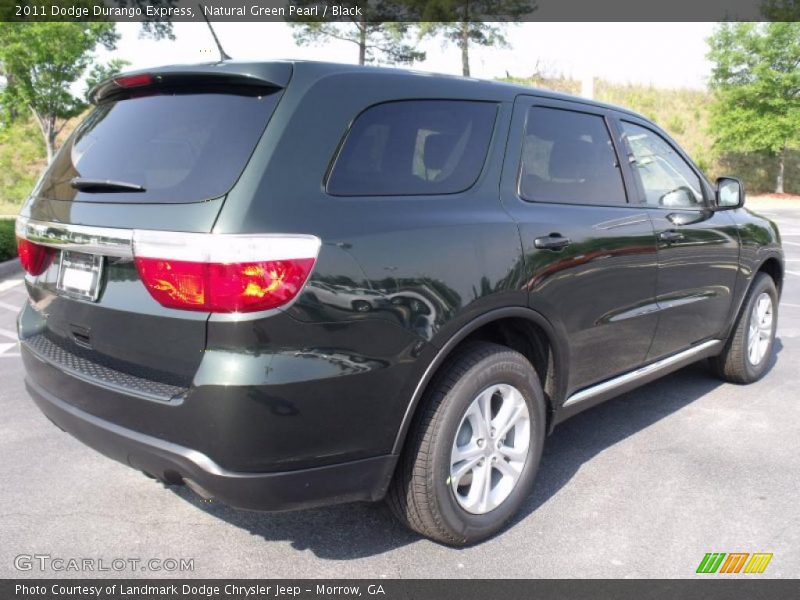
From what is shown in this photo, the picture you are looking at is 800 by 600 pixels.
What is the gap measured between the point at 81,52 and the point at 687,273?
19798mm

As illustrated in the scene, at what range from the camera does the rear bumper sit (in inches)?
84.9

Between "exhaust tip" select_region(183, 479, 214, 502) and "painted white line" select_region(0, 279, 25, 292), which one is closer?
"exhaust tip" select_region(183, 479, 214, 502)

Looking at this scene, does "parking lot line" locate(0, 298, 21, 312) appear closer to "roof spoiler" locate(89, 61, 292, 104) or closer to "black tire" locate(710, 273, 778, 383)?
"roof spoiler" locate(89, 61, 292, 104)

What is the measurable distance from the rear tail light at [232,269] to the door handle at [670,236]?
2272mm

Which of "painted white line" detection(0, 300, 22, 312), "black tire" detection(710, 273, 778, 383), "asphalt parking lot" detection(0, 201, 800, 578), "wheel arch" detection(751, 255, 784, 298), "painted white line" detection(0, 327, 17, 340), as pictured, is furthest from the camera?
"painted white line" detection(0, 300, 22, 312)

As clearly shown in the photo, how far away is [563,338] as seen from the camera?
3.08 m

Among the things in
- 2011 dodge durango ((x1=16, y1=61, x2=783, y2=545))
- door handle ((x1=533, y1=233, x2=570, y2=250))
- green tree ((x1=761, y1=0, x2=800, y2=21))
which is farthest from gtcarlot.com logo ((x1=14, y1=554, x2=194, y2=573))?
green tree ((x1=761, y1=0, x2=800, y2=21))

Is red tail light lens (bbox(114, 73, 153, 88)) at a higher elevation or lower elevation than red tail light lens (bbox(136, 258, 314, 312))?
higher

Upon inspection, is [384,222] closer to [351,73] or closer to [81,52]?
[351,73]

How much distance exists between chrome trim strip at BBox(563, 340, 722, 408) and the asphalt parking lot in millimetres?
410

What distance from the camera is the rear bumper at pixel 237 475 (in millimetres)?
2156

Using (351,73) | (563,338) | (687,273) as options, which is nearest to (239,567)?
(563,338)

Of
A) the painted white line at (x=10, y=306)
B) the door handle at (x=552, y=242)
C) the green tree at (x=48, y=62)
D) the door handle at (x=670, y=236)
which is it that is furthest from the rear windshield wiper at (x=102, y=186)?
the green tree at (x=48, y=62)

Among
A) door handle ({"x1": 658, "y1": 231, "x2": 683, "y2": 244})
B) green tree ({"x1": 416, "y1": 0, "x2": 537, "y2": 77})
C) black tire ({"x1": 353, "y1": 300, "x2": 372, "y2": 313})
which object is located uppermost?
green tree ({"x1": 416, "y1": 0, "x2": 537, "y2": 77})
